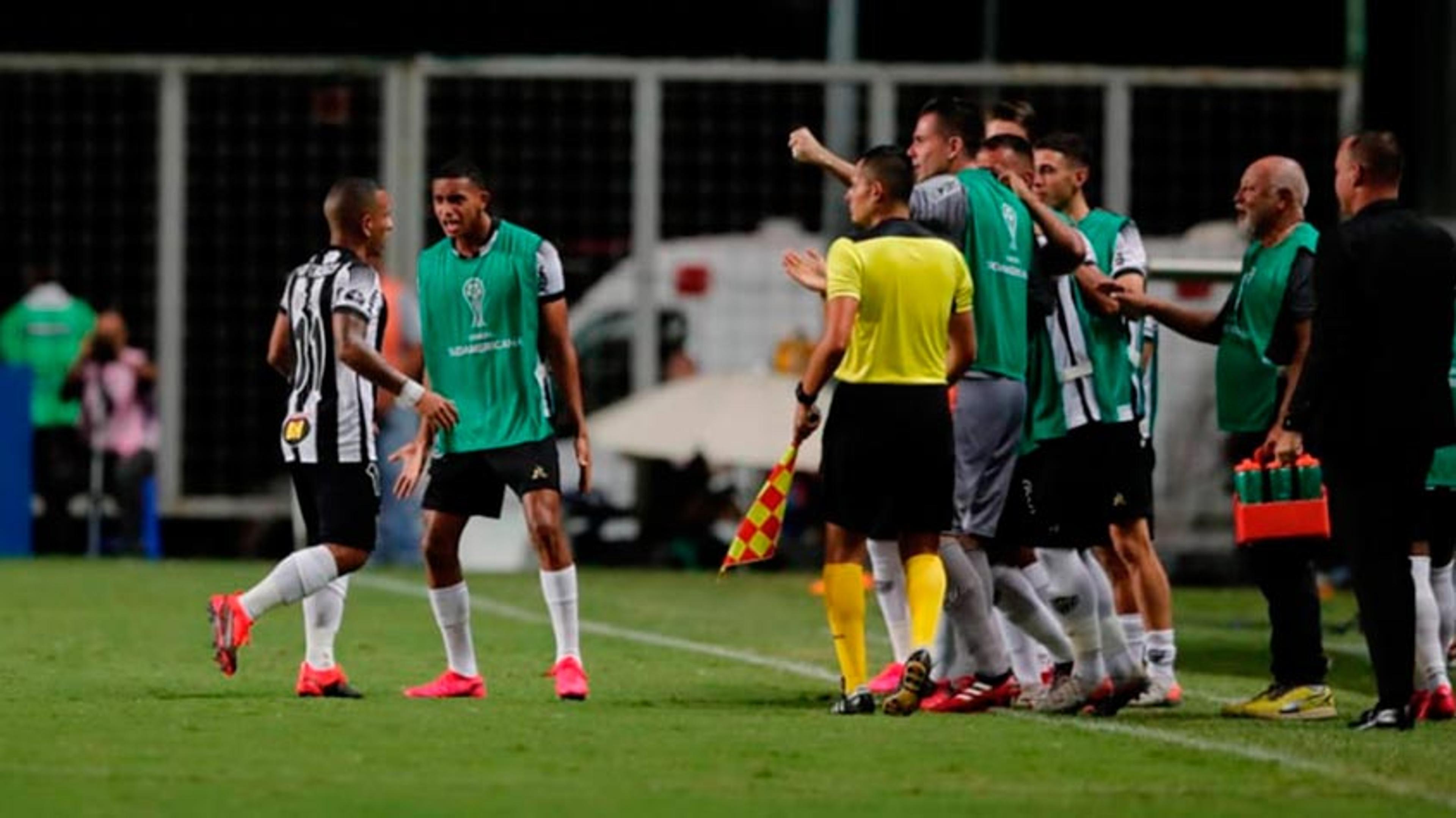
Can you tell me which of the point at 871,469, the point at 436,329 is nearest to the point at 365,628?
the point at 436,329

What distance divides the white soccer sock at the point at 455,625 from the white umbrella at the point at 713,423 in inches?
441

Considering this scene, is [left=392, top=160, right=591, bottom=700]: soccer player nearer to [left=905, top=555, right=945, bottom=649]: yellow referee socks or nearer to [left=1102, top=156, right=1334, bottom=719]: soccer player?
[left=905, top=555, right=945, bottom=649]: yellow referee socks

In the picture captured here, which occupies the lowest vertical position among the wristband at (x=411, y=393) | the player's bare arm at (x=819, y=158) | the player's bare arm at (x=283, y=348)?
the wristband at (x=411, y=393)

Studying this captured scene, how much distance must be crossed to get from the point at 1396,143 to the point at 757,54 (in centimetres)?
2115

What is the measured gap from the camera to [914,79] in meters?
26.4

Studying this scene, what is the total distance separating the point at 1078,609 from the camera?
12.1 meters

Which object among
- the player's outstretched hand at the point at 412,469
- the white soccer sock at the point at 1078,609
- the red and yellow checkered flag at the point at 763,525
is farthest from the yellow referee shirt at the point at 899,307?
the player's outstretched hand at the point at 412,469

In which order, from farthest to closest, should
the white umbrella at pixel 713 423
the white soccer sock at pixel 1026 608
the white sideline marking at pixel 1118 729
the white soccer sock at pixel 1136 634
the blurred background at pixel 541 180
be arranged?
the blurred background at pixel 541 180 < the white umbrella at pixel 713 423 < the white soccer sock at pixel 1136 634 < the white soccer sock at pixel 1026 608 < the white sideline marking at pixel 1118 729

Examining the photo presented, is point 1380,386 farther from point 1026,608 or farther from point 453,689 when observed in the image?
point 453,689

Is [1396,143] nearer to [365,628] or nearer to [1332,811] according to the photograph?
[1332,811]

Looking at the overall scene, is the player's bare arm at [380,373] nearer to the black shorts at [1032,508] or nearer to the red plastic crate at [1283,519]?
the black shorts at [1032,508]

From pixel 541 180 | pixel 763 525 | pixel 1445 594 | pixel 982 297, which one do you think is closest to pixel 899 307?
pixel 982 297

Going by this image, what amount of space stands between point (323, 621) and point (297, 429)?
0.72 m

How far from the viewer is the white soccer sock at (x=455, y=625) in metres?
12.8
